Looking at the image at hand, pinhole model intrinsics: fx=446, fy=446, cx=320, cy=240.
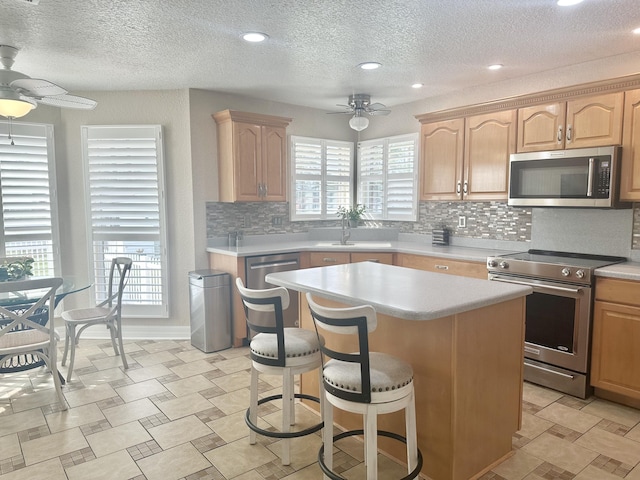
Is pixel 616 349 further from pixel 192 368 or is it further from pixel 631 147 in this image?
pixel 192 368

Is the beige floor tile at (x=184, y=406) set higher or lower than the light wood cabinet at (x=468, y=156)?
lower

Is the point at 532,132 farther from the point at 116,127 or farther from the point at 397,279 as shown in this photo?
the point at 116,127

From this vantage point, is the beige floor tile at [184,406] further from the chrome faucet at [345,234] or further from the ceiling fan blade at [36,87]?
the chrome faucet at [345,234]

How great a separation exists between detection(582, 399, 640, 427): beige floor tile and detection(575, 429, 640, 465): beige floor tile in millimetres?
245

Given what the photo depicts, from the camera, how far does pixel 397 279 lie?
2.70 m

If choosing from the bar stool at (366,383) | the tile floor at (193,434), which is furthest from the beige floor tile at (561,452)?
the bar stool at (366,383)

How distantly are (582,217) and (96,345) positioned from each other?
4700 mm

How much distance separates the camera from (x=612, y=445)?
8.59 ft

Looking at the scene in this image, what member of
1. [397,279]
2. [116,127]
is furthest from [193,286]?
[397,279]

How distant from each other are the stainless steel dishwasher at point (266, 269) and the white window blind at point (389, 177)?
151 centimetres

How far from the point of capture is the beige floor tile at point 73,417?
289 centimetres

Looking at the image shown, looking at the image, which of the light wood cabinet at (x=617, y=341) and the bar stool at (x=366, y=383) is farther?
the light wood cabinet at (x=617, y=341)

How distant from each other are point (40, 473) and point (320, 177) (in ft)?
13.4

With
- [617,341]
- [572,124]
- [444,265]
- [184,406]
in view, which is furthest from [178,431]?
[572,124]
